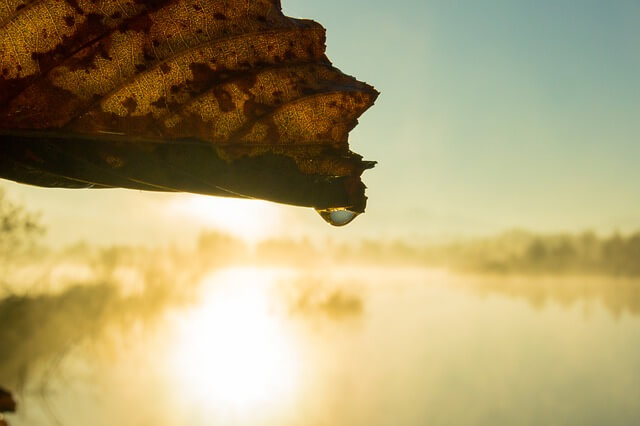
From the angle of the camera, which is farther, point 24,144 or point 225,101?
point 225,101

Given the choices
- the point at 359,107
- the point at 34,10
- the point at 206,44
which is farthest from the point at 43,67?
the point at 359,107

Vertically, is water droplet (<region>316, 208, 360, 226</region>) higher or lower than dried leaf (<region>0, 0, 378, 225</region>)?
lower

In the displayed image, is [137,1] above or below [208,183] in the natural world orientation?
above

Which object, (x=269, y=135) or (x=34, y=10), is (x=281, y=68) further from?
(x=34, y=10)
